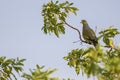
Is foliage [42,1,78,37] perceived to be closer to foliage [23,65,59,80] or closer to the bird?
the bird

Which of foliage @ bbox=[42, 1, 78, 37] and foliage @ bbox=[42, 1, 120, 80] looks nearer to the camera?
foliage @ bbox=[42, 1, 120, 80]

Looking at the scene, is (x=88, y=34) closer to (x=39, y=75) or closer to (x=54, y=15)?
(x=54, y=15)

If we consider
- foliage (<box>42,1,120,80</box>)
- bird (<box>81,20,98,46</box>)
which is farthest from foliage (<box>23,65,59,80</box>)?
bird (<box>81,20,98,46</box>)

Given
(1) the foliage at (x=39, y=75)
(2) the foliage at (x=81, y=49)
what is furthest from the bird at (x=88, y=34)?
(1) the foliage at (x=39, y=75)

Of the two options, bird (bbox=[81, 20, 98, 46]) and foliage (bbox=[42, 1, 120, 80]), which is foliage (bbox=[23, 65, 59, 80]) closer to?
foliage (bbox=[42, 1, 120, 80])

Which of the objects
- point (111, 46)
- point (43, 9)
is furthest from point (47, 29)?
point (111, 46)

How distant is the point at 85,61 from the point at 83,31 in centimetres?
225

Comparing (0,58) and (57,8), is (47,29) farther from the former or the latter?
(0,58)

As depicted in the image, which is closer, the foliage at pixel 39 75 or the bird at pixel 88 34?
the foliage at pixel 39 75

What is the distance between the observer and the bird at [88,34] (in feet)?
32.5

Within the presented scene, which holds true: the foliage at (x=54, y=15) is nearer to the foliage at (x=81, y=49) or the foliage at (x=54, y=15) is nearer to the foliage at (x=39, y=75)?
the foliage at (x=81, y=49)

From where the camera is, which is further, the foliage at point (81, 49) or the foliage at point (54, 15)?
the foliage at point (54, 15)

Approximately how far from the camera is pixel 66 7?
10898mm

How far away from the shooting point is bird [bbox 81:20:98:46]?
992 centimetres
